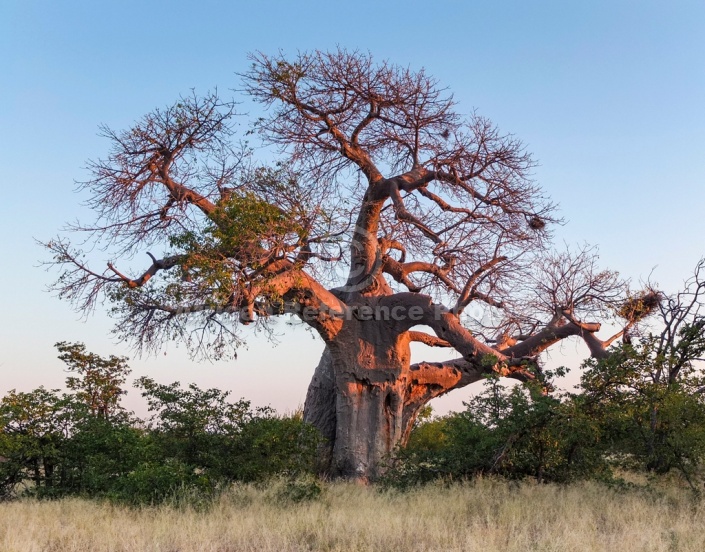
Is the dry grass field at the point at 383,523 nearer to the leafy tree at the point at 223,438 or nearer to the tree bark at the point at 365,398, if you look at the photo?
the leafy tree at the point at 223,438

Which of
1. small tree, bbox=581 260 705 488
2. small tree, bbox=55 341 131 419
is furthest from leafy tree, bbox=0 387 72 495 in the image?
small tree, bbox=581 260 705 488

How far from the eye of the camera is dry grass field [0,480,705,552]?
6367 mm

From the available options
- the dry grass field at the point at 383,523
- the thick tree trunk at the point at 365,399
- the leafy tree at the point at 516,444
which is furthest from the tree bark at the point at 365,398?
the dry grass field at the point at 383,523

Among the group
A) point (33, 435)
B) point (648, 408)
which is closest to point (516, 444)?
point (648, 408)

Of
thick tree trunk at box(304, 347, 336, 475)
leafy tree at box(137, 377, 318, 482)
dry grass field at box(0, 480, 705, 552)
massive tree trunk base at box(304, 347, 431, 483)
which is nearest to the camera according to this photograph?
dry grass field at box(0, 480, 705, 552)

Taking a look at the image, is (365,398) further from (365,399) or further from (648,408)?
(648,408)

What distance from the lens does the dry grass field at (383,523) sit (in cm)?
637

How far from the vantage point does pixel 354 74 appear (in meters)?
12.8

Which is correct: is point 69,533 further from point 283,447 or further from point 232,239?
point 232,239

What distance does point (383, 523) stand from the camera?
7.04 meters

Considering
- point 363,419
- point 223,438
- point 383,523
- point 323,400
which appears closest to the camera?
point 383,523

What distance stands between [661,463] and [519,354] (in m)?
4.06

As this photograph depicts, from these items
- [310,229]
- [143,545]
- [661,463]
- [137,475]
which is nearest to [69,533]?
[143,545]

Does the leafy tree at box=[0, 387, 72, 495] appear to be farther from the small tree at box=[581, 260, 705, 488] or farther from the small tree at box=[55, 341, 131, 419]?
the small tree at box=[581, 260, 705, 488]
